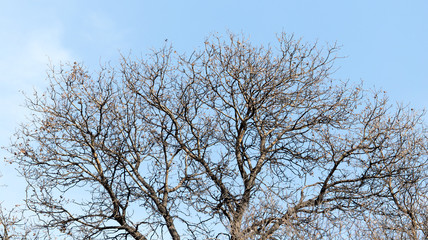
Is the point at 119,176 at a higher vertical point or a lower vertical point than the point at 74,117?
lower

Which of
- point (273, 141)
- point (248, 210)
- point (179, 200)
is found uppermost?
point (273, 141)

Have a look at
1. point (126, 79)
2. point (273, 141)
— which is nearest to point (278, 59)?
point (273, 141)

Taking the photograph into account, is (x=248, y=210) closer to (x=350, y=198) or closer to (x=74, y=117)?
(x=350, y=198)

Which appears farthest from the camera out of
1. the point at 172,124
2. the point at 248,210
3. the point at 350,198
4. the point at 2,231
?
the point at 2,231

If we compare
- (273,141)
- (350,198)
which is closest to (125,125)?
(273,141)

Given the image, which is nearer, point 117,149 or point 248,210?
point 248,210

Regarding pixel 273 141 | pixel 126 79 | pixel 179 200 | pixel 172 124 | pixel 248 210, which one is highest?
pixel 126 79

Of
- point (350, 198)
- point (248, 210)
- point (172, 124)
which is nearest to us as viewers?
point (248, 210)

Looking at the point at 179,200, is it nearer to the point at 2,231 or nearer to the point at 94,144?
the point at 94,144

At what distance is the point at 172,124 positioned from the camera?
15.8 meters

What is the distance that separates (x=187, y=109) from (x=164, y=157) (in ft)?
5.59

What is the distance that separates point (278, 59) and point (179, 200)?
5309 mm

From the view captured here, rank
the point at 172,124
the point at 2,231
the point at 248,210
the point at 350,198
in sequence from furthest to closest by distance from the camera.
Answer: the point at 2,231 → the point at 172,124 → the point at 350,198 → the point at 248,210

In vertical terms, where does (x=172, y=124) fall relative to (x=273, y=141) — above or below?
above
